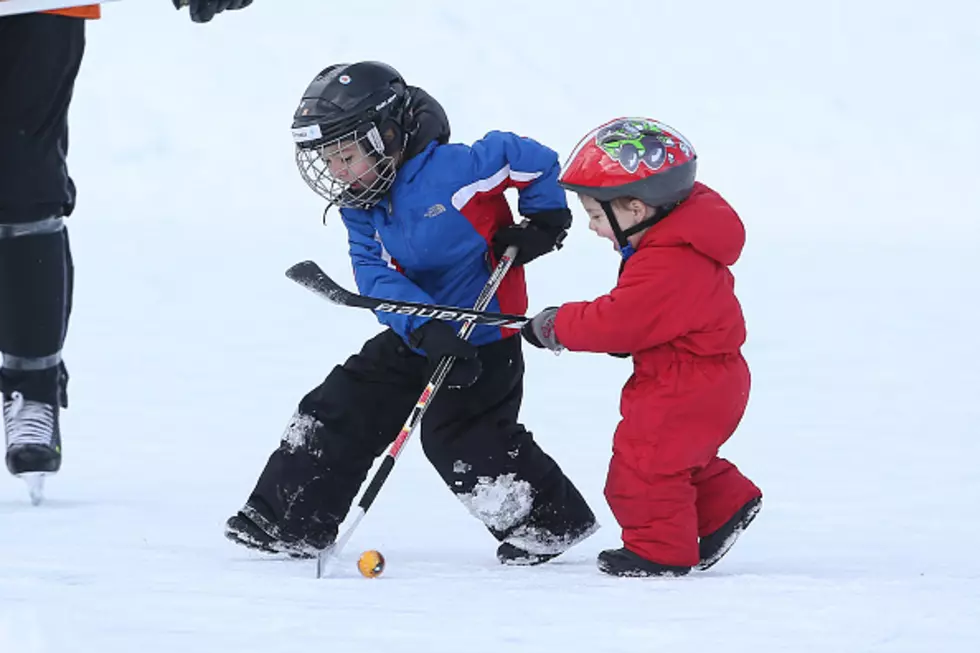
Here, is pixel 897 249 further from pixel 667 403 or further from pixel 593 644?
pixel 593 644

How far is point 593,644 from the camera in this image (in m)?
2.42

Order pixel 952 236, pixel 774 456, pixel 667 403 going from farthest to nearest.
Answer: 1. pixel 952 236
2. pixel 774 456
3. pixel 667 403

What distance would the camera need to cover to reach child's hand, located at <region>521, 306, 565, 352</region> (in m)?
3.38

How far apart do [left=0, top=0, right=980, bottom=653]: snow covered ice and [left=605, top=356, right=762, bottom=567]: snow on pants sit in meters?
0.15

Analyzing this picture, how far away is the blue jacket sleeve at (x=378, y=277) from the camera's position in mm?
3582

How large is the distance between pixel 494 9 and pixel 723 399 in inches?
413

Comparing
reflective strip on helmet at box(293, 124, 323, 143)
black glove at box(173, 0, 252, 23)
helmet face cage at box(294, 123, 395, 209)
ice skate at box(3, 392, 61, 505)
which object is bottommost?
ice skate at box(3, 392, 61, 505)

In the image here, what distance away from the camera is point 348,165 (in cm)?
352

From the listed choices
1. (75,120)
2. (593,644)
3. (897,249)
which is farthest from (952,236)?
(593,644)

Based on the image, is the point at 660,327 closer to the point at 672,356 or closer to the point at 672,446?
the point at 672,356

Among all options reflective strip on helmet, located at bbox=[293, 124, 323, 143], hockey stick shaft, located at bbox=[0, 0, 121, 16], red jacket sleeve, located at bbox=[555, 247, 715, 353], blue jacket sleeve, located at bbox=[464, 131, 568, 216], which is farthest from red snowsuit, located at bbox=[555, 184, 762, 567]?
hockey stick shaft, located at bbox=[0, 0, 121, 16]

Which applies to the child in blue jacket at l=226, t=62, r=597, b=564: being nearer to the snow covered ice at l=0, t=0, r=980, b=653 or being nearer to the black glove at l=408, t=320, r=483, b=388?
the black glove at l=408, t=320, r=483, b=388

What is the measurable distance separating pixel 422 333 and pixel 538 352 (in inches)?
141

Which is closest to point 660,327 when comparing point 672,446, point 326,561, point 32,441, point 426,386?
point 672,446
